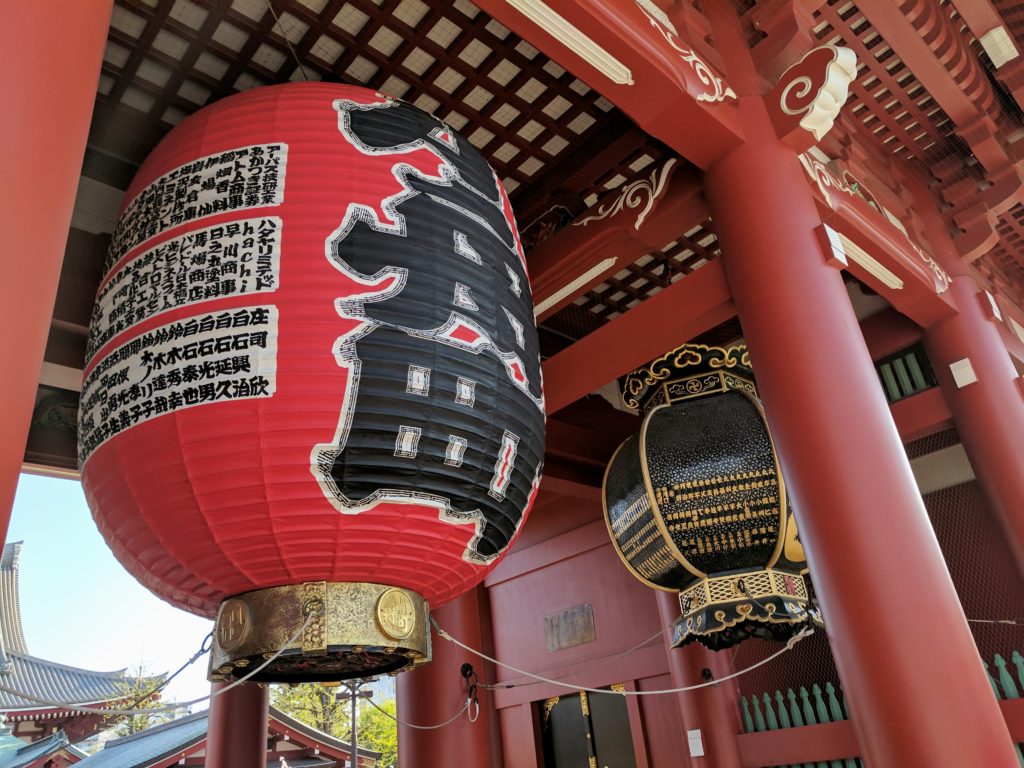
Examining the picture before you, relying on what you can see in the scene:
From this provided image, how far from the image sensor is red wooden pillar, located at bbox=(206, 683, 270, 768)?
15.8 ft

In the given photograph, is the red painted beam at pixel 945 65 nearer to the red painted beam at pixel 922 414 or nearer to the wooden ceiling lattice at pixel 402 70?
the wooden ceiling lattice at pixel 402 70

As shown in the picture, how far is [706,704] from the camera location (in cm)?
482

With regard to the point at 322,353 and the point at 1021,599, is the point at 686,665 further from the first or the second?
the point at 322,353

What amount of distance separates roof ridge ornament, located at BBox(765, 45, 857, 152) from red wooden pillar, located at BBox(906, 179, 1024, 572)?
6.86 ft

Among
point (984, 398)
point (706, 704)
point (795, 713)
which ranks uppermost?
point (984, 398)

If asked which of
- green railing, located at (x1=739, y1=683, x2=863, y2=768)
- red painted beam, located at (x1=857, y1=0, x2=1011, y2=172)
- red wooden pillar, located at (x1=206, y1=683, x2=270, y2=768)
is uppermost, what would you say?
red painted beam, located at (x1=857, y1=0, x2=1011, y2=172)

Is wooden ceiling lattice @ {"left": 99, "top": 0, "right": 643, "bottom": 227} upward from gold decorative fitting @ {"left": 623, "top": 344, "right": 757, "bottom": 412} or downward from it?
upward

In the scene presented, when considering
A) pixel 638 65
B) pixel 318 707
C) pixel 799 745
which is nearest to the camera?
pixel 638 65

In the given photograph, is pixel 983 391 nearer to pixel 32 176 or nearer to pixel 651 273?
pixel 651 273

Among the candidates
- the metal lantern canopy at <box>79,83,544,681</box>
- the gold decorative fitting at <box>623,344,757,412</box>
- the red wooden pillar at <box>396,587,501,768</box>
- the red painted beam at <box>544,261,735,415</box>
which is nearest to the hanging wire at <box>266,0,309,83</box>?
the metal lantern canopy at <box>79,83,544,681</box>

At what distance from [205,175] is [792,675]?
196 inches

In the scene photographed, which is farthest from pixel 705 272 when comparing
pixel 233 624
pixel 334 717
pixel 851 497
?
pixel 334 717

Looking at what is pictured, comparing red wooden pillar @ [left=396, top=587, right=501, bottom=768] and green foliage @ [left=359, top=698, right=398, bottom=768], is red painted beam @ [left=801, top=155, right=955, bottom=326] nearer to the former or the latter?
red wooden pillar @ [left=396, top=587, right=501, bottom=768]

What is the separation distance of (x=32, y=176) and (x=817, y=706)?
4909mm
